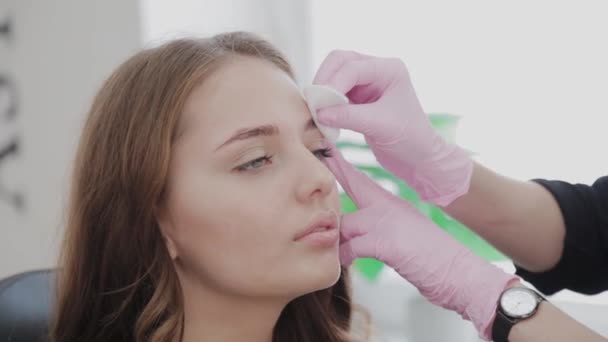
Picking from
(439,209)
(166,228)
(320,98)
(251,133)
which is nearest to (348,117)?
(320,98)

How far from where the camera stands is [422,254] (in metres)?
1.20

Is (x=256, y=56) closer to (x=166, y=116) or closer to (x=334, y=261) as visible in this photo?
(x=166, y=116)

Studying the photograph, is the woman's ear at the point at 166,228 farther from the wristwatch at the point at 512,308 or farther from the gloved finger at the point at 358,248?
the wristwatch at the point at 512,308

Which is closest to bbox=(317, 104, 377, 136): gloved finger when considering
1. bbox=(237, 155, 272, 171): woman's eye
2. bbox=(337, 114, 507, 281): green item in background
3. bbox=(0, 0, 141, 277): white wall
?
bbox=(237, 155, 272, 171): woman's eye

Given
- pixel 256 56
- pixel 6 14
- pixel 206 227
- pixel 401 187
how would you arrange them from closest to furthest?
1. pixel 206 227
2. pixel 256 56
3. pixel 401 187
4. pixel 6 14

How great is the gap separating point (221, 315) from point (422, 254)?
1.17 feet

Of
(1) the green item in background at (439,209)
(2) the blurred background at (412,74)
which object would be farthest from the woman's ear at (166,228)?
(1) the green item in background at (439,209)

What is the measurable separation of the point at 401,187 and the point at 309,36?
64 cm

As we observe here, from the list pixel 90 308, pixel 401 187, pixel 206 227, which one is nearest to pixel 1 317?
pixel 90 308

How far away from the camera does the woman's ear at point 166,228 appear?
3.66ft

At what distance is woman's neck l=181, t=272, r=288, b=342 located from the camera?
1128 millimetres

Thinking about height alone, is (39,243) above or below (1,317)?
below

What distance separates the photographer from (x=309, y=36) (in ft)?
7.19

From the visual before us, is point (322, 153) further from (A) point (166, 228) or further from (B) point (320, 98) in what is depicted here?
(A) point (166, 228)
